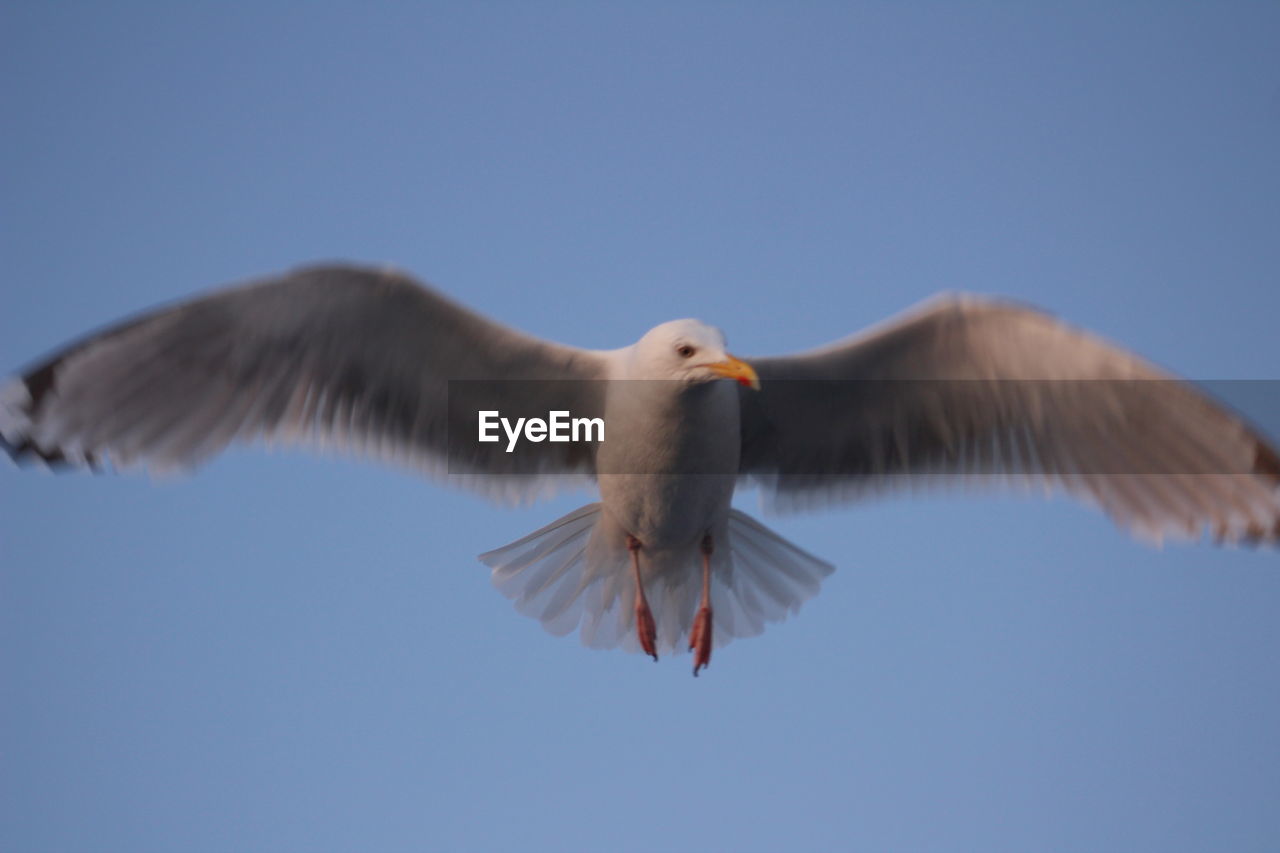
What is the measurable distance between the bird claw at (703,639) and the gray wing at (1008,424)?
0.65 m

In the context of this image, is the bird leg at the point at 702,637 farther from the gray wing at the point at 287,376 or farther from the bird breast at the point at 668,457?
the gray wing at the point at 287,376

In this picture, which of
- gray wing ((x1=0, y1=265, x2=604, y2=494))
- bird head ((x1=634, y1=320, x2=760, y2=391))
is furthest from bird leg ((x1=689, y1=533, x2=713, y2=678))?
bird head ((x1=634, y1=320, x2=760, y2=391))

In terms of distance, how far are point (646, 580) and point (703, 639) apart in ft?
1.28

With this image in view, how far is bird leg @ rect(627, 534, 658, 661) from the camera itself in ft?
17.8

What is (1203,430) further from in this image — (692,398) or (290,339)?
(290,339)

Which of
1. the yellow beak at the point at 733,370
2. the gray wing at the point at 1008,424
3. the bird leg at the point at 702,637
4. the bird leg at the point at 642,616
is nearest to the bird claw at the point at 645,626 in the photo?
the bird leg at the point at 642,616

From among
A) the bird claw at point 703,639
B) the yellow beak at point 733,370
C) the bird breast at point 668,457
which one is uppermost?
the yellow beak at point 733,370

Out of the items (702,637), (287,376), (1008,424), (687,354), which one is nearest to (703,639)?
(702,637)

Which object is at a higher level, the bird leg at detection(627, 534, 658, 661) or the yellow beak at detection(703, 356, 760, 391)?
the yellow beak at detection(703, 356, 760, 391)

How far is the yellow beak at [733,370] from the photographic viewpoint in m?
4.71

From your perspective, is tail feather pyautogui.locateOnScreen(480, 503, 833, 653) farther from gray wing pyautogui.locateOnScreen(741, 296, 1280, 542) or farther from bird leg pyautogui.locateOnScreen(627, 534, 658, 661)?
gray wing pyautogui.locateOnScreen(741, 296, 1280, 542)

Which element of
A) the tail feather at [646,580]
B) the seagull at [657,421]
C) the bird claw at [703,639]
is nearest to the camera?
the seagull at [657,421]

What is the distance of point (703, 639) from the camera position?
539 centimetres

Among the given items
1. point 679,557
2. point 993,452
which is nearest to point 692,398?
point 679,557
